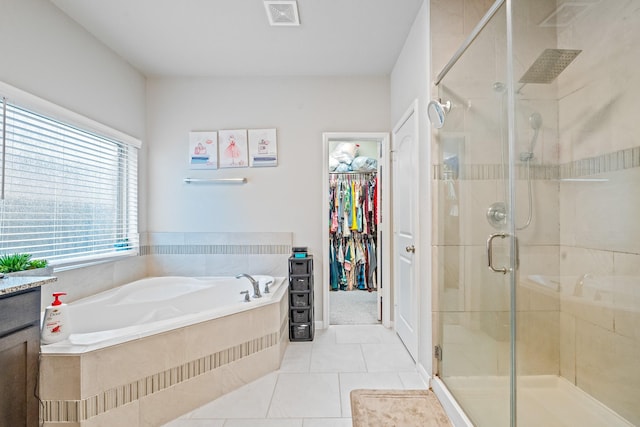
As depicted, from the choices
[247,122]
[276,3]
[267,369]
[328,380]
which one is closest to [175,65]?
[247,122]

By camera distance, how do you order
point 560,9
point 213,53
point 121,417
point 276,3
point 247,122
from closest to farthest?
1. point 560,9
2. point 121,417
3. point 276,3
4. point 213,53
5. point 247,122

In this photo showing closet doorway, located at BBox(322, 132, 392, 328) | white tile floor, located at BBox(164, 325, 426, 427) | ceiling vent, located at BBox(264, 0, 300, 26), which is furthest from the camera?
closet doorway, located at BBox(322, 132, 392, 328)

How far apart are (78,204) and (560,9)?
3240 millimetres

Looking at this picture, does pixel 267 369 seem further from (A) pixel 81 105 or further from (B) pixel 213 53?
(B) pixel 213 53

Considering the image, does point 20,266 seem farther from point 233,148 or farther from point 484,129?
point 484,129

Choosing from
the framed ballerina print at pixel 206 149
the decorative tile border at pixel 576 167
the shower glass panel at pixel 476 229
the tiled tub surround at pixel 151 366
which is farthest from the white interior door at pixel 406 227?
the framed ballerina print at pixel 206 149

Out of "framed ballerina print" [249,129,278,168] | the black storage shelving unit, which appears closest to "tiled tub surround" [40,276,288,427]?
the black storage shelving unit

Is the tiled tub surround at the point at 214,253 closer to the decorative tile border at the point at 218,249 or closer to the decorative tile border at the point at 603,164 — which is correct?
the decorative tile border at the point at 218,249

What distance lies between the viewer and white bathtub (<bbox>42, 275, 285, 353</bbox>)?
5.39 ft

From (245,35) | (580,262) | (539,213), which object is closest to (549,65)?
(539,213)

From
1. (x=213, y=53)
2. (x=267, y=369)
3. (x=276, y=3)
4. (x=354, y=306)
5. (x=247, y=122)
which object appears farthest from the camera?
(x=354, y=306)

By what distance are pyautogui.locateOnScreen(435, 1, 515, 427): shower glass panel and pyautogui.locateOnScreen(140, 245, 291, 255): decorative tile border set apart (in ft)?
5.58

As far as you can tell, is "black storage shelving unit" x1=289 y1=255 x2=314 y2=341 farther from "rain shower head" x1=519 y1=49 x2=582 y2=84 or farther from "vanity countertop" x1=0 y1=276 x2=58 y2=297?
"rain shower head" x1=519 y1=49 x2=582 y2=84

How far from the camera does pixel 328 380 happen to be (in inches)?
85.7
